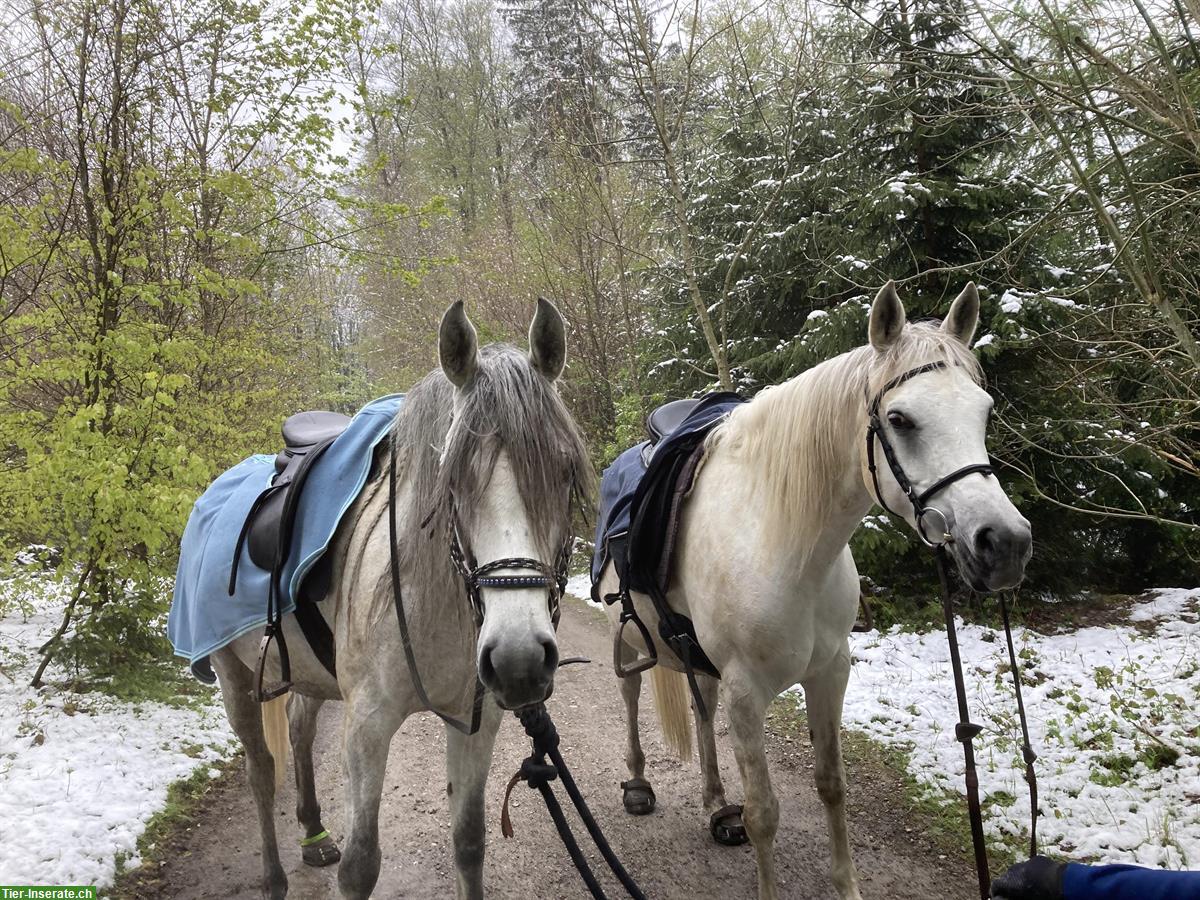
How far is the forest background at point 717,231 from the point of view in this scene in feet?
13.0

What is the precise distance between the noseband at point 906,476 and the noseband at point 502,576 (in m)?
1.04

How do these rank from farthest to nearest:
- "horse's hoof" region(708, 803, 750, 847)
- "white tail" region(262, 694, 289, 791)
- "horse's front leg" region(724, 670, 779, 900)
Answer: "horse's hoof" region(708, 803, 750, 847), "white tail" region(262, 694, 289, 791), "horse's front leg" region(724, 670, 779, 900)

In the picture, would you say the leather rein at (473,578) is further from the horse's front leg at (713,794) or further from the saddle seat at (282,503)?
the horse's front leg at (713,794)

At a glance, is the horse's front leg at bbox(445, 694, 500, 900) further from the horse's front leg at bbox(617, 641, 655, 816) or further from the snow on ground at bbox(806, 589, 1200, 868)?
the snow on ground at bbox(806, 589, 1200, 868)

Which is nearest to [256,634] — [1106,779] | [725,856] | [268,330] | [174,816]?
[174,816]

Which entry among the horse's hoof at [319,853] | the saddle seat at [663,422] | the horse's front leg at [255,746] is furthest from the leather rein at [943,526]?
the horse's hoof at [319,853]

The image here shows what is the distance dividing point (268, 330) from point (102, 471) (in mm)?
4421

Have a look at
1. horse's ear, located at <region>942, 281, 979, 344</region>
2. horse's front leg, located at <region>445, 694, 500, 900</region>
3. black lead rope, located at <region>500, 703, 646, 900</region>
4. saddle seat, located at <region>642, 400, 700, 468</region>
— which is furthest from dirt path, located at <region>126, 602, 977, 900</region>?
horse's ear, located at <region>942, 281, 979, 344</region>

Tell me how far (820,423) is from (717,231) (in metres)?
6.75

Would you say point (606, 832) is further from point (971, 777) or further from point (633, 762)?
point (971, 777)

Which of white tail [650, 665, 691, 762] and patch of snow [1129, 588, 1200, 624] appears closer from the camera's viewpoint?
white tail [650, 665, 691, 762]

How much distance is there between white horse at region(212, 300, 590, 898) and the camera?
155 cm

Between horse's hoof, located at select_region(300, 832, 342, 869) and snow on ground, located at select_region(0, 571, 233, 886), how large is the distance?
764 mm

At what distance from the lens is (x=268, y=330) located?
328 inches
